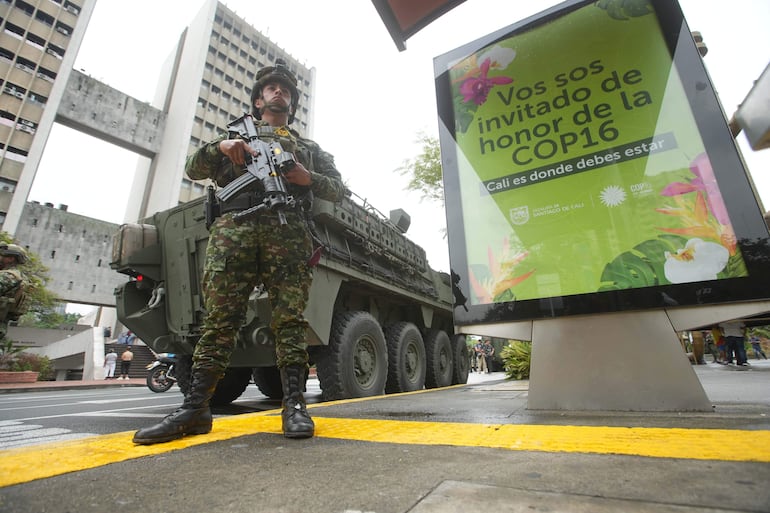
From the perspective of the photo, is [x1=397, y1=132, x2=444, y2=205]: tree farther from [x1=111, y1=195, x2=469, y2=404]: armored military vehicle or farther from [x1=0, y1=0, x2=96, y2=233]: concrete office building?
[x1=0, y1=0, x2=96, y2=233]: concrete office building

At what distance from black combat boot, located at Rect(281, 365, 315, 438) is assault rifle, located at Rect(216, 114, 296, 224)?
80 centimetres

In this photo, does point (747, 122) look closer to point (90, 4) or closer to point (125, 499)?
point (125, 499)

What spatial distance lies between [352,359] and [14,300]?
3426 millimetres

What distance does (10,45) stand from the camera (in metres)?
32.1

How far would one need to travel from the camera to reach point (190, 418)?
172 cm

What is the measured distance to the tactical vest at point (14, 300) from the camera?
Result: 374 centimetres

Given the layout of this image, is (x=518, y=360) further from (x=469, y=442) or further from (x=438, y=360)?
(x=469, y=442)

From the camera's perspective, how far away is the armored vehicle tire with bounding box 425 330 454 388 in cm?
605

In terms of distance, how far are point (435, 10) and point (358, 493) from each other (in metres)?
2.72

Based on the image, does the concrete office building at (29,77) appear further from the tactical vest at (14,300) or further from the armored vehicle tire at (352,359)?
the armored vehicle tire at (352,359)

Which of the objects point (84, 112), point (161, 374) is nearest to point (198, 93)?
point (84, 112)

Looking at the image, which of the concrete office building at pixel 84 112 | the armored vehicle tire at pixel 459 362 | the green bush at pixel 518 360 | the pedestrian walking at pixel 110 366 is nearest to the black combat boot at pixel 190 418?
the armored vehicle tire at pixel 459 362

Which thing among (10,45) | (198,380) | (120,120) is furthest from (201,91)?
(198,380)

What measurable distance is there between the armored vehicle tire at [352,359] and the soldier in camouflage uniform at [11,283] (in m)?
3.03
